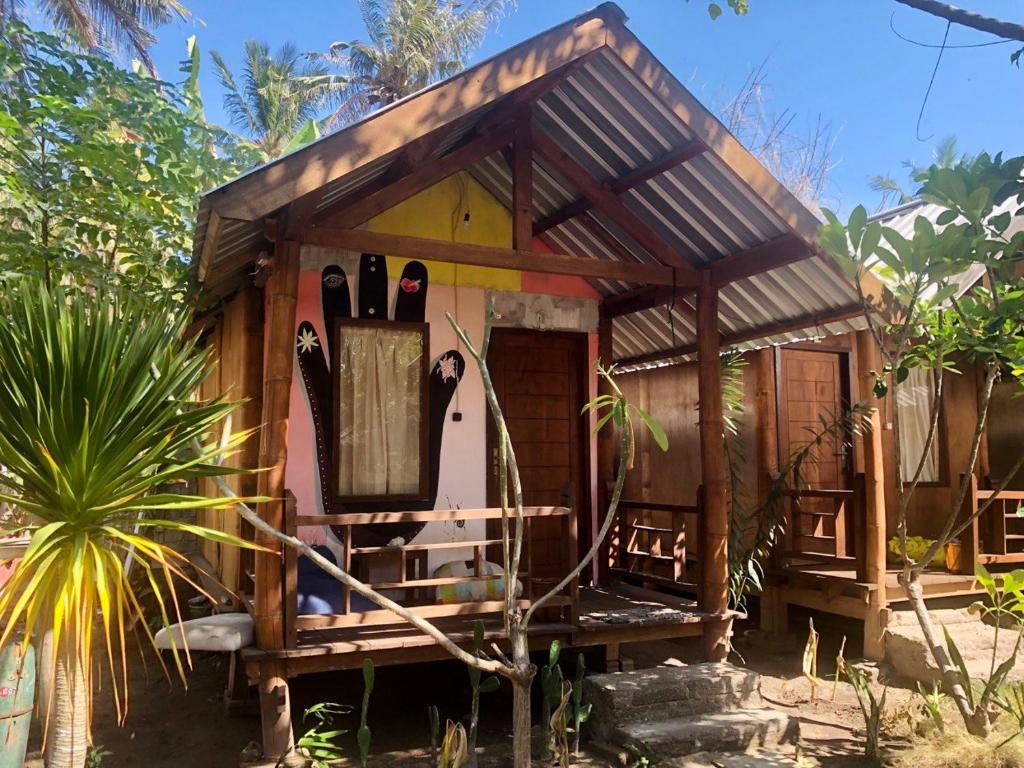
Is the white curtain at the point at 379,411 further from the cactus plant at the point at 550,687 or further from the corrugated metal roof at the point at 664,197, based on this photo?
the cactus plant at the point at 550,687

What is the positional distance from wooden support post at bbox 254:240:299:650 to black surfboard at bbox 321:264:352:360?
167cm

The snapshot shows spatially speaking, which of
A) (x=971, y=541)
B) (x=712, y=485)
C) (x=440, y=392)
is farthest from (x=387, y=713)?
(x=971, y=541)

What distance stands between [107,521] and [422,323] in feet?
13.4

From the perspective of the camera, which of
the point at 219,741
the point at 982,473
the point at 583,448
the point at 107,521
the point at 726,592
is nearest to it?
the point at 107,521

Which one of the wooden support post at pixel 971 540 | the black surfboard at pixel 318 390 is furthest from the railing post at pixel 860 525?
the black surfboard at pixel 318 390

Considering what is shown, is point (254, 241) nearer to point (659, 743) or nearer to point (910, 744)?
point (659, 743)

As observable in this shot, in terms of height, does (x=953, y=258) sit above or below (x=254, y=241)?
below

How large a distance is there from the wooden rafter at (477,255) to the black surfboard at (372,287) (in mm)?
1253

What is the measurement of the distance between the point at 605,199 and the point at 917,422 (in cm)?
605

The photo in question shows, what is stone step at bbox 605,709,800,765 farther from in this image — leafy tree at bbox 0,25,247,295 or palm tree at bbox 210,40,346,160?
palm tree at bbox 210,40,346,160

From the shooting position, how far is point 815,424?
382 inches

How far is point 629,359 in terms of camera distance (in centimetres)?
984

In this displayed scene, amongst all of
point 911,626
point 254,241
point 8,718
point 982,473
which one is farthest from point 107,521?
point 982,473

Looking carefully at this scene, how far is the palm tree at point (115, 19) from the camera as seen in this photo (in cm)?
2109
